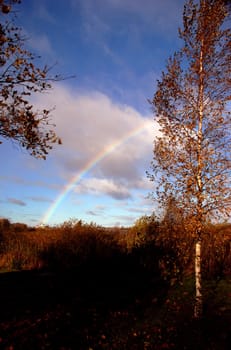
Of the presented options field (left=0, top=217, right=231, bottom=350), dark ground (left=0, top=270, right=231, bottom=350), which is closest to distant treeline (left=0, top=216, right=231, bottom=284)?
field (left=0, top=217, right=231, bottom=350)

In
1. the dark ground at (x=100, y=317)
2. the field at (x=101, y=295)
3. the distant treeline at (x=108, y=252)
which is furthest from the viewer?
the distant treeline at (x=108, y=252)

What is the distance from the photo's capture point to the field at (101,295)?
282 inches

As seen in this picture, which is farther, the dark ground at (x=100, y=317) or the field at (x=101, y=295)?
the field at (x=101, y=295)

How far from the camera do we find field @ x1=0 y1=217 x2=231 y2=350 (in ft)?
23.5

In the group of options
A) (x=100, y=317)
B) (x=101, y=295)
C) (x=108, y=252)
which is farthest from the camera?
(x=108, y=252)

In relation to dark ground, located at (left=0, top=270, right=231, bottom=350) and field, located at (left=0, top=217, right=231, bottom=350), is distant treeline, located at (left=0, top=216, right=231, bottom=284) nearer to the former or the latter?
field, located at (left=0, top=217, right=231, bottom=350)

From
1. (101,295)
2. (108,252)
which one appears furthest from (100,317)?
(108,252)

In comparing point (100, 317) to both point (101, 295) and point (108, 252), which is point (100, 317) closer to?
point (101, 295)

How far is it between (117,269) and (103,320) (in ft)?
21.5

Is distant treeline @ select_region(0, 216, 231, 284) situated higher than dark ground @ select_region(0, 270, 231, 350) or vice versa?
distant treeline @ select_region(0, 216, 231, 284)

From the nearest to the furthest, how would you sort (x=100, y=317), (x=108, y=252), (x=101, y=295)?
(x=100, y=317), (x=101, y=295), (x=108, y=252)

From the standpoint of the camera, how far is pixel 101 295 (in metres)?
11.2

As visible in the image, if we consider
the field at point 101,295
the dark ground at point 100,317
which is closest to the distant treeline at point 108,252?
the field at point 101,295

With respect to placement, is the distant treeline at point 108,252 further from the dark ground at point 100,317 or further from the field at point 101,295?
the dark ground at point 100,317
